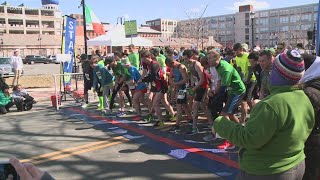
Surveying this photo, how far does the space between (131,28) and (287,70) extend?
16.2m

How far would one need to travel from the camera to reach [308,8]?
419 ft

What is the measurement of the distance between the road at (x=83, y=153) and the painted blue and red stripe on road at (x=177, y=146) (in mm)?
177

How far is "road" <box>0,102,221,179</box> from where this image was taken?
5141 millimetres

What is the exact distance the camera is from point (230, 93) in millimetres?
6262

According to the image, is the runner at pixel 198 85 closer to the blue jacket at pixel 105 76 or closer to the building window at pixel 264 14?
the blue jacket at pixel 105 76

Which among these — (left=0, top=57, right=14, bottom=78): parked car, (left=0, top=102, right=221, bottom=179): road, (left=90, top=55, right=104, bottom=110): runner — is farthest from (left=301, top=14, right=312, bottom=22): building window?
A: (left=0, top=102, right=221, bottom=179): road

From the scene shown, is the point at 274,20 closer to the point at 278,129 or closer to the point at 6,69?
the point at 6,69

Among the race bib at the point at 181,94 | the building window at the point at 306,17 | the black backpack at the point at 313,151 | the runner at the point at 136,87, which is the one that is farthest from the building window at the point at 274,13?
the black backpack at the point at 313,151

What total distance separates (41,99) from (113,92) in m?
5.21

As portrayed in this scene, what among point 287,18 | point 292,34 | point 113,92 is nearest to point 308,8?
point 287,18

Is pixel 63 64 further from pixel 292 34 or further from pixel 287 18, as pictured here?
pixel 287 18

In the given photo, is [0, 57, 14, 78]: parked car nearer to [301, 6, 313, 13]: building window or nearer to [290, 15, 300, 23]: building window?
[301, 6, 313, 13]: building window

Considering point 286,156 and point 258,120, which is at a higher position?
point 258,120

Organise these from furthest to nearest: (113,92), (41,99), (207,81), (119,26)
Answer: (119,26), (41,99), (113,92), (207,81)
